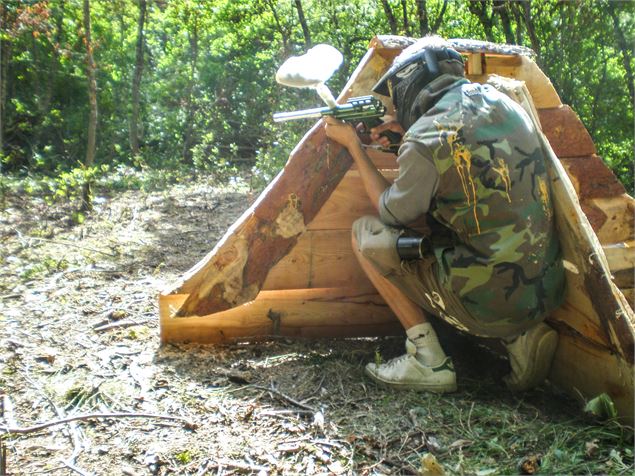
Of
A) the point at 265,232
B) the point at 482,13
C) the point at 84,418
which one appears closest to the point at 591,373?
the point at 265,232

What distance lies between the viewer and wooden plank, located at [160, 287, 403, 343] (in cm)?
377

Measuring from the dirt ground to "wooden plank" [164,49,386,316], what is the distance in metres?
0.33

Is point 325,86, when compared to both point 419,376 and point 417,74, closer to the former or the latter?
point 417,74

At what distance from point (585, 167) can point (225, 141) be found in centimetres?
877

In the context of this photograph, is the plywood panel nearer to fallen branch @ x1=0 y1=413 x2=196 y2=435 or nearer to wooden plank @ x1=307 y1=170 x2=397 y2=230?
wooden plank @ x1=307 y1=170 x2=397 y2=230

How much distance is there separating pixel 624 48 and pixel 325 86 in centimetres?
764

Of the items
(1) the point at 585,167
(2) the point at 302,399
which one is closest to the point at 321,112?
(2) the point at 302,399

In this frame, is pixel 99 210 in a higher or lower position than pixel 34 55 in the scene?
lower

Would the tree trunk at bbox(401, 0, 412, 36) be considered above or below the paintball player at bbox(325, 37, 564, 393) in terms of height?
above

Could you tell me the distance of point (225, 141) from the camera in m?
12.2

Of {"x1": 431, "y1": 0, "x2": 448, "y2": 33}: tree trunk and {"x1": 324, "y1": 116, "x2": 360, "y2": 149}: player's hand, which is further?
{"x1": 431, "y1": 0, "x2": 448, "y2": 33}: tree trunk

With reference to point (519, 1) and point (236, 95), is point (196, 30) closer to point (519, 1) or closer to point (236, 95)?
point (236, 95)

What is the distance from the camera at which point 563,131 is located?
13.7ft

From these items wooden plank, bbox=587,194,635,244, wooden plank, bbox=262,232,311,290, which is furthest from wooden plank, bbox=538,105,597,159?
wooden plank, bbox=262,232,311,290
